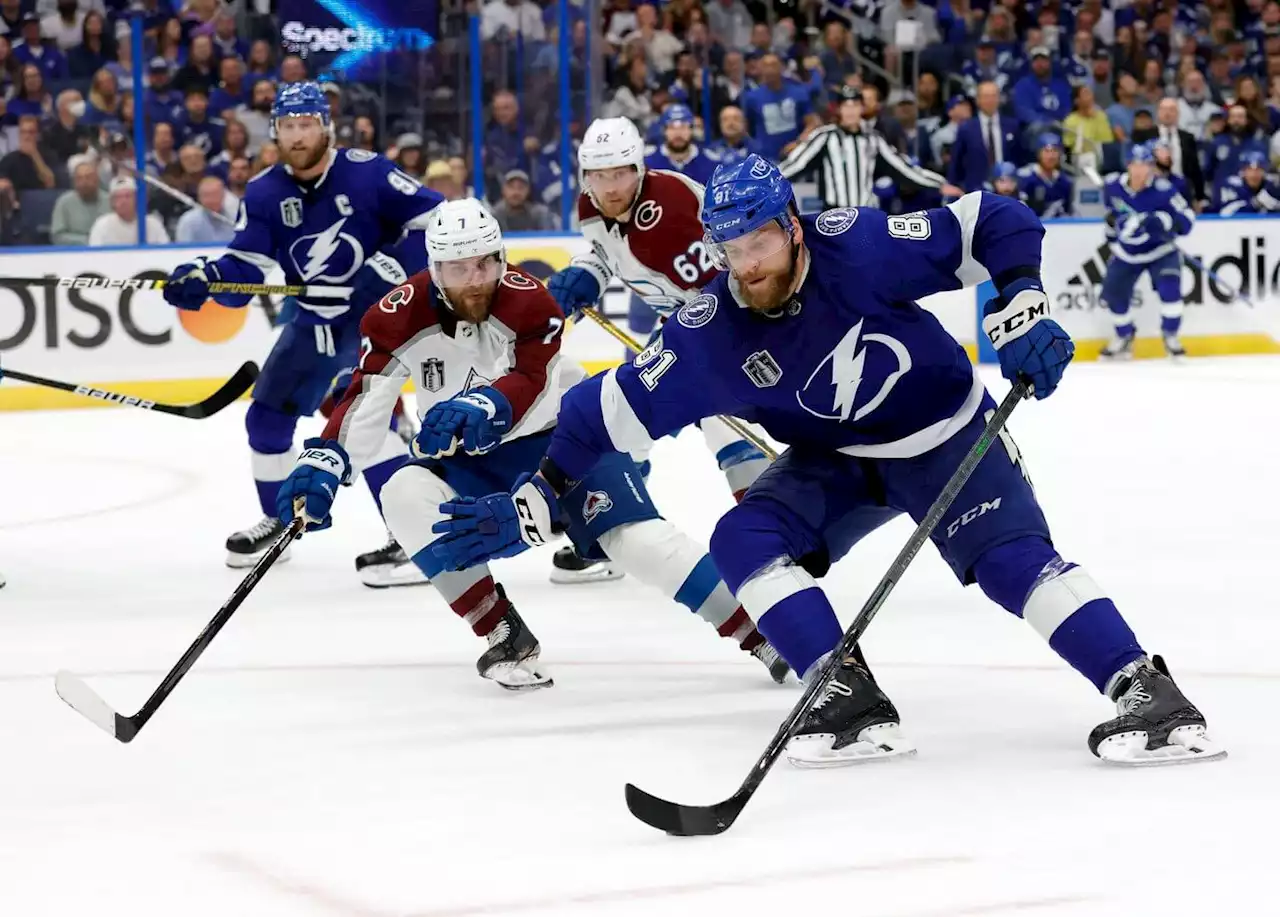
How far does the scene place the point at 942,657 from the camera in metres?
3.98

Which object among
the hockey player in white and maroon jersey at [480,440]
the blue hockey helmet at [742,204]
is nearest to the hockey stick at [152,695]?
the hockey player in white and maroon jersey at [480,440]

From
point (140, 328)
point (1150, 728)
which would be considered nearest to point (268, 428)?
point (1150, 728)

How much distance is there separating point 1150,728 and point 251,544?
3.12 m

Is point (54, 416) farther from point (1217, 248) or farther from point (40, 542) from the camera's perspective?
point (1217, 248)

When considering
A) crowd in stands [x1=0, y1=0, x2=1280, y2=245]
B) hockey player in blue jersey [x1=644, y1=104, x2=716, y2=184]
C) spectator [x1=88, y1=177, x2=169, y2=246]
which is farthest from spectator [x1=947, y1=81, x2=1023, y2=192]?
spectator [x1=88, y1=177, x2=169, y2=246]

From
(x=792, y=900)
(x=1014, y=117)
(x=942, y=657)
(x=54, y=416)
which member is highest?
(x=792, y=900)

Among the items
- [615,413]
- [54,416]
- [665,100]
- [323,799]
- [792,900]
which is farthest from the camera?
[665,100]

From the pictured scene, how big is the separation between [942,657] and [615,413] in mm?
1116

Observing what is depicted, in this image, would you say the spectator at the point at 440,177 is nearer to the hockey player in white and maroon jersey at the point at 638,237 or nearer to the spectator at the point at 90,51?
the spectator at the point at 90,51

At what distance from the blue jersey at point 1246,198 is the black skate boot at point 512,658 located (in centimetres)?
928

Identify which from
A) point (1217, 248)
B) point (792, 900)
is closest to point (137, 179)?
point (1217, 248)

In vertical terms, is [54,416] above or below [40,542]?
below

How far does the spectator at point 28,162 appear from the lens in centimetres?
906

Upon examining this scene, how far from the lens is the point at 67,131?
917cm
